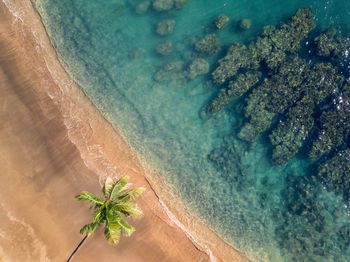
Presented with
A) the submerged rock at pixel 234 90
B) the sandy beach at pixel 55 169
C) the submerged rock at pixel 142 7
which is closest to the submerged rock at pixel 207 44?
the submerged rock at pixel 234 90

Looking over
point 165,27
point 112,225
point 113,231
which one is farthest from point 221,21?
point 113,231

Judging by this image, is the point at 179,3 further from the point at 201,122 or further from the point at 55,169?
the point at 55,169

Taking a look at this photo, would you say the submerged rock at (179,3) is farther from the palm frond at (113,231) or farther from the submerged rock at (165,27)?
the palm frond at (113,231)

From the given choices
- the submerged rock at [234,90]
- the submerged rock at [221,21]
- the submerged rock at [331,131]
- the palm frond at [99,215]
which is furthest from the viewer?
the submerged rock at [221,21]

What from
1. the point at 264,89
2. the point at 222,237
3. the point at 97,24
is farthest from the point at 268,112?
the point at 97,24

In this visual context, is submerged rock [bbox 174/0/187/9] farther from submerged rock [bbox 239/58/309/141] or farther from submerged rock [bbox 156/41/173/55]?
submerged rock [bbox 239/58/309/141]

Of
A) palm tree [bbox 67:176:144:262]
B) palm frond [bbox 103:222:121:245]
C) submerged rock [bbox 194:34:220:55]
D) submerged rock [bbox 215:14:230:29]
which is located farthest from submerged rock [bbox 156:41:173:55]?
palm frond [bbox 103:222:121:245]

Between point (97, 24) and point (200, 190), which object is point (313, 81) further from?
point (97, 24)
